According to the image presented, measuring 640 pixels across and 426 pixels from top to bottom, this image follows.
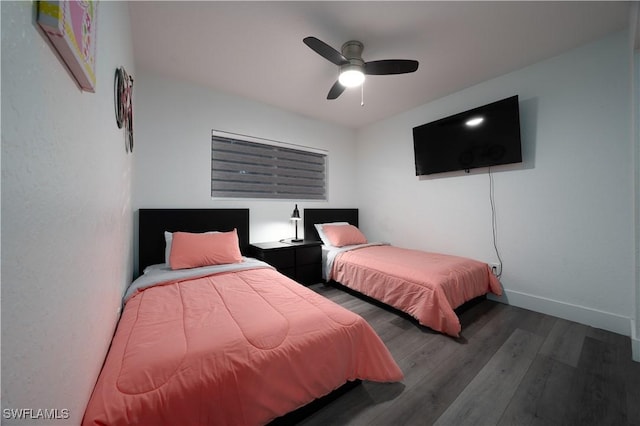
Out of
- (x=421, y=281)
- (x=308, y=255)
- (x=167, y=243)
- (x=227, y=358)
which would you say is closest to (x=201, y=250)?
(x=167, y=243)

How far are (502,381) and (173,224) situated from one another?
3.17 metres

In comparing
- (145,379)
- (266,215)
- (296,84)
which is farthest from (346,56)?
(145,379)

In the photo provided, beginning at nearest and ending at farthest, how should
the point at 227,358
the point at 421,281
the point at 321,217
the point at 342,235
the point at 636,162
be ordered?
1. the point at 227,358
2. the point at 636,162
3. the point at 421,281
4. the point at 342,235
5. the point at 321,217

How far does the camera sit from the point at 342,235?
3.39 metres

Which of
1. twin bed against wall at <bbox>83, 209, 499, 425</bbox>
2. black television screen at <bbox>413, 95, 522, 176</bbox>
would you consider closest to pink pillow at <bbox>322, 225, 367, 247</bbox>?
twin bed against wall at <bbox>83, 209, 499, 425</bbox>

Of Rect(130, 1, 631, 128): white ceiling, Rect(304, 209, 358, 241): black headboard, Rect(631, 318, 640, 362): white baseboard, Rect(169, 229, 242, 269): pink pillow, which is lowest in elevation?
Rect(631, 318, 640, 362): white baseboard

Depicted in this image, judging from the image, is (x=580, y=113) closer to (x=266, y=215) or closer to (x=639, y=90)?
(x=639, y=90)

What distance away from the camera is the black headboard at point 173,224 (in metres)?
2.39

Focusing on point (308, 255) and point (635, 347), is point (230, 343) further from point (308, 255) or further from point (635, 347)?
point (635, 347)

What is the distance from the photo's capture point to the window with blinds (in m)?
2.97

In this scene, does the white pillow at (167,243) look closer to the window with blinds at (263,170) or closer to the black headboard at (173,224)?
the black headboard at (173,224)

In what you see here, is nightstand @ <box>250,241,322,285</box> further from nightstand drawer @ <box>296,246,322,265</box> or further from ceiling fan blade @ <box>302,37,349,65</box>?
ceiling fan blade @ <box>302,37,349,65</box>

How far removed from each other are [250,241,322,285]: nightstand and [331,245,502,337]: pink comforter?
14.1 inches

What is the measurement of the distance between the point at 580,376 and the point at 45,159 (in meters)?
2.78
